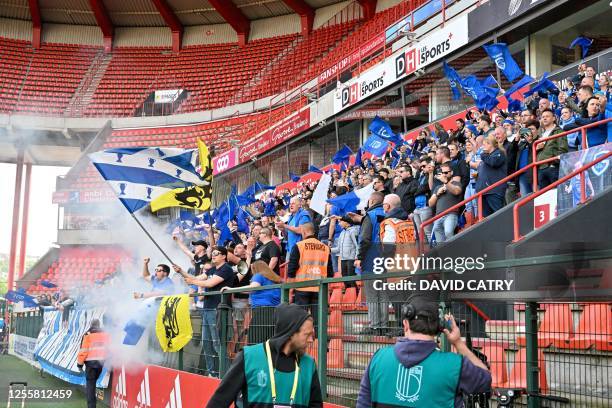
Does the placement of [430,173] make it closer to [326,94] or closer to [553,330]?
[553,330]

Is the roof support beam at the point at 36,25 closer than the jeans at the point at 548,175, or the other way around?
the jeans at the point at 548,175

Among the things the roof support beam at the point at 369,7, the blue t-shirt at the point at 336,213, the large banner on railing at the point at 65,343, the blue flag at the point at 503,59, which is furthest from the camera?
the roof support beam at the point at 369,7

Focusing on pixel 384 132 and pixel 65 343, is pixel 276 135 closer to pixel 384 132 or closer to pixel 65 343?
pixel 384 132

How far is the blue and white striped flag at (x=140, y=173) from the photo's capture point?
35.7 ft

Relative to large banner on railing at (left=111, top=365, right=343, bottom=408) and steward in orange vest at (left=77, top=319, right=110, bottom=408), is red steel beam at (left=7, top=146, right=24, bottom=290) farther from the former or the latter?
large banner on railing at (left=111, top=365, right=343, bottom=408)

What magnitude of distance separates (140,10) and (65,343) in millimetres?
28458

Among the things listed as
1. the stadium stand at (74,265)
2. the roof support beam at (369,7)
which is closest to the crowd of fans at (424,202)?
the roof support beam at (369,7)

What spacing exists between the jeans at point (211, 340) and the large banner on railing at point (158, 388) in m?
0.15

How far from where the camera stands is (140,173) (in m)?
11.0

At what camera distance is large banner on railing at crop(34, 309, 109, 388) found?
1181 centimetres

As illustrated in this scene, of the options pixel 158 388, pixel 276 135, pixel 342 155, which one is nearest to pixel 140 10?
pixel 276 135

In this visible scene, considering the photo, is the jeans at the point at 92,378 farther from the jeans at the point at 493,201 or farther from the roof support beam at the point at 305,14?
the roof support beam at the point at 305,14

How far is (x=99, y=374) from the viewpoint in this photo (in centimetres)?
1097

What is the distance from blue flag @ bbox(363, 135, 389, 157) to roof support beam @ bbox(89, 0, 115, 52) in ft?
83.1
